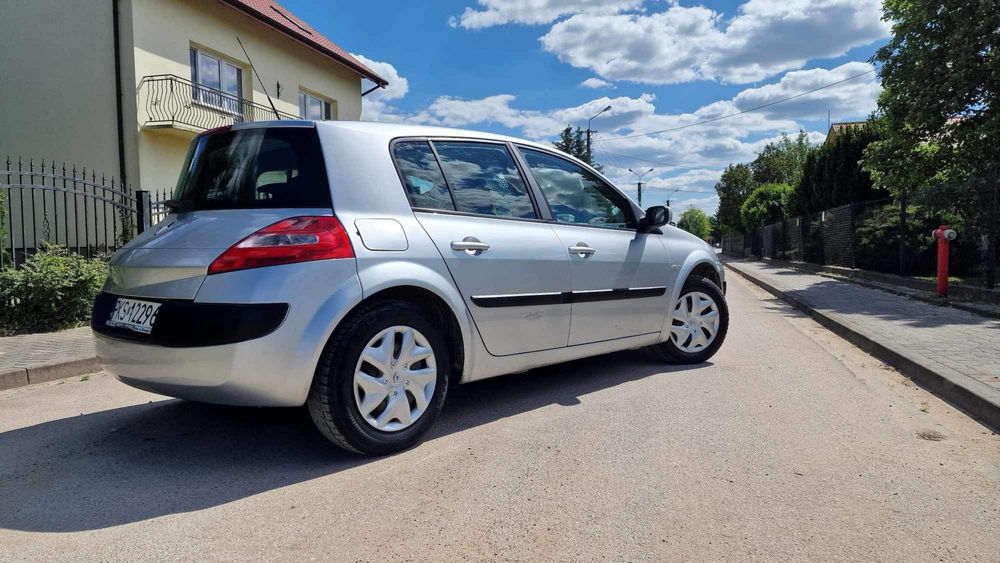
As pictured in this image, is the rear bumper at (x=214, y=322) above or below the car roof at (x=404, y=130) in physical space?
below

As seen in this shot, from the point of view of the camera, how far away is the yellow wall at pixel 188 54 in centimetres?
1399

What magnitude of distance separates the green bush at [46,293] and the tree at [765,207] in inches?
1209

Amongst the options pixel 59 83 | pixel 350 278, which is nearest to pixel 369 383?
pixel 350 278

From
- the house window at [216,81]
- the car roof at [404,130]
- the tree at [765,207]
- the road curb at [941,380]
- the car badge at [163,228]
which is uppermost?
the house window at [216,81]

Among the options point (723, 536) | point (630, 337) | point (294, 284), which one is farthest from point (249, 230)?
point (630, 337)

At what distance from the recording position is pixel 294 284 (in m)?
3.02

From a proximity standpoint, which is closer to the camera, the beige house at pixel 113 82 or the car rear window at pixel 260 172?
the car rear window at pixel 260 172

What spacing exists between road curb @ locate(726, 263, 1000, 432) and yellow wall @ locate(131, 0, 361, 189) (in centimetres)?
1354

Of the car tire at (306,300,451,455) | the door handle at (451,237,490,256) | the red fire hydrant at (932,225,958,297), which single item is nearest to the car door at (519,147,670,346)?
the door handle at (451,237,490,256)

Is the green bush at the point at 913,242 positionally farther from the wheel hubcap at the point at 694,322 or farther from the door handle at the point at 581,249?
the door handle at the point at 581,249

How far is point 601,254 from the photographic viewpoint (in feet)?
15.1

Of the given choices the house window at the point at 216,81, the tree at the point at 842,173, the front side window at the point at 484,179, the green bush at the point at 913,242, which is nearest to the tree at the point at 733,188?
the tree at the point at 842,173

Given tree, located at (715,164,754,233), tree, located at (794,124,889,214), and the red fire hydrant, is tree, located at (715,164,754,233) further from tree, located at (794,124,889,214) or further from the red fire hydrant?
the red fire hydrant

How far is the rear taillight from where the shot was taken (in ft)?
9.98
